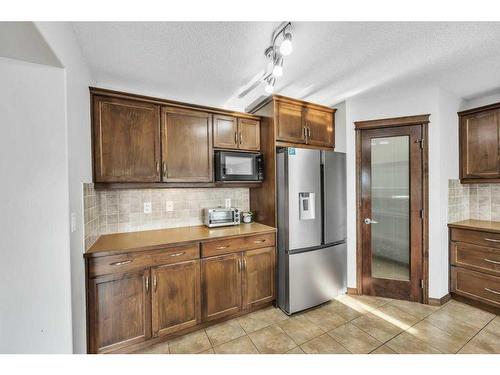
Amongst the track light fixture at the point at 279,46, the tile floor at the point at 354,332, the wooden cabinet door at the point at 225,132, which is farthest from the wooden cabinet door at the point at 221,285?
the track light fixture at the point at 279,46

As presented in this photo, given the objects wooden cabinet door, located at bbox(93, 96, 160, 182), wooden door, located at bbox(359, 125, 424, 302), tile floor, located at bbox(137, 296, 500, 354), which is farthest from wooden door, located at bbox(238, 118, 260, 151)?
tile floor, located at bbox(137, 296, 500, 354)

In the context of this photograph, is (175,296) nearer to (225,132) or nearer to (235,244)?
(235,244)

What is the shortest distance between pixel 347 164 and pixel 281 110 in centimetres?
107

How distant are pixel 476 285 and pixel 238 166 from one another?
287cm

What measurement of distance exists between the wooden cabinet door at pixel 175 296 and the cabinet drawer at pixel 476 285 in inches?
113

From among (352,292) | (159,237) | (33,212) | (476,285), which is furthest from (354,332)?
(33,212)

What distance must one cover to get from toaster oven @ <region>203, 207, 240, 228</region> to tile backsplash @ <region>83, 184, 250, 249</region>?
0.68 ft

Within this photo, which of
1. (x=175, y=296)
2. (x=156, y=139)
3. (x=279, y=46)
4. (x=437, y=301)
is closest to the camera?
(x=279, y=46)

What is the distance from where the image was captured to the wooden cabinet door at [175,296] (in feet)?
5.89

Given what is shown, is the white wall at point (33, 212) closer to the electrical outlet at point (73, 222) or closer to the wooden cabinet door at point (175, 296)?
the electrical outlet at point (73, 222)

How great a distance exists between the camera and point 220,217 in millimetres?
2465

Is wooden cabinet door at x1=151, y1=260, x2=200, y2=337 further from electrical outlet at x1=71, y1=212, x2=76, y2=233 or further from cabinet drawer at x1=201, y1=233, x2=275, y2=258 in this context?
electrical outlet at x1=71, y1=212, x2=76, y2=233

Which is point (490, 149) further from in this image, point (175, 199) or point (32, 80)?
point (32, 80)
